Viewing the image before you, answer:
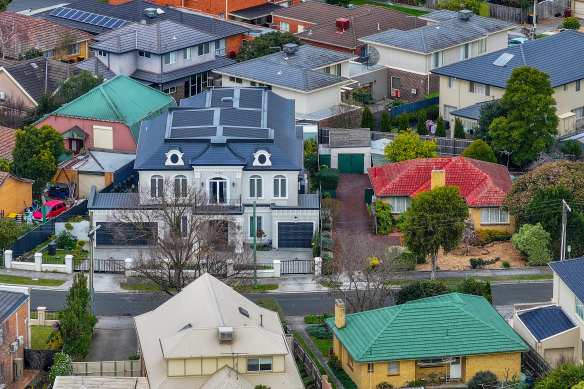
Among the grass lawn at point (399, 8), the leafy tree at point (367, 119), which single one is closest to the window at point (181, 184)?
the leafy tree at point (367, 119)

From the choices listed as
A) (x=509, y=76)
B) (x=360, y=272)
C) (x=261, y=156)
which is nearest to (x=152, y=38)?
(x=509, y=76)

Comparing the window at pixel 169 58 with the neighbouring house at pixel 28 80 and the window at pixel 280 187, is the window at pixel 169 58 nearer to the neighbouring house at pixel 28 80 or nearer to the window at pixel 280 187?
the neighbouring house at pixel 28 80

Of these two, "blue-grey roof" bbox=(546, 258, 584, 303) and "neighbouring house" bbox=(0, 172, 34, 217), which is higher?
"neighbouring house" bbox=(0, 172, 34, 217)

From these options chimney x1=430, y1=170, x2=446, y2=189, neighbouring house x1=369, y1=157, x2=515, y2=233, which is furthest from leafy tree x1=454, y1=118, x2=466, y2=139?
chimney x1=430, y1=170, x2=446, y2=189

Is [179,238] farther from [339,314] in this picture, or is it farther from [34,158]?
[34,158]

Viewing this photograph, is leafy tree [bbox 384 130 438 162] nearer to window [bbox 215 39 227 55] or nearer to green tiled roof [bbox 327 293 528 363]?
green tiled roof [bbox 327 293 528 363]
